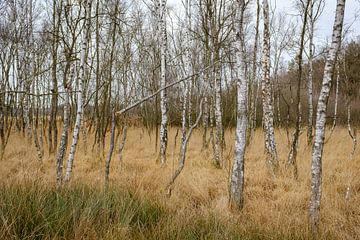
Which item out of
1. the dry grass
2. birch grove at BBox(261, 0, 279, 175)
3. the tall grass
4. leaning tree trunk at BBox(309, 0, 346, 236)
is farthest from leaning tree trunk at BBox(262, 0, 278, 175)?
the tall grass

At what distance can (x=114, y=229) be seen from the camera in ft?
8.83

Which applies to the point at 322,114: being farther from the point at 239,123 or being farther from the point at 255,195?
the point at 255,195

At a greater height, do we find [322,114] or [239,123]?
[322,114]

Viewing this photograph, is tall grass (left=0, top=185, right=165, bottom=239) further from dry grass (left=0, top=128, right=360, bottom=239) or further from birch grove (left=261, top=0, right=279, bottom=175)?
birch grove (left=261, top=0, right=279, bottom=175)

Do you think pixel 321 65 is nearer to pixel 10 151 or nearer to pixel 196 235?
pixel 10 151

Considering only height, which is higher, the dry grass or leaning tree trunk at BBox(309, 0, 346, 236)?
leaning tree trunk at BBox(309, 0, 346, 236)

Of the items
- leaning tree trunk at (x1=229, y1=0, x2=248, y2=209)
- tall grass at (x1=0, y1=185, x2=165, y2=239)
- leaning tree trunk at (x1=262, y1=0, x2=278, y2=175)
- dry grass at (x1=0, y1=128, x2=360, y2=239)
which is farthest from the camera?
leaning tree trunk at (x1=262, y1=0, x2=278, y2=175)

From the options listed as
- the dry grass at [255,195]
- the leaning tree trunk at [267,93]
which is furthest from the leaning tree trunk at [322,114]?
the leaning tree trunk at [267,93]

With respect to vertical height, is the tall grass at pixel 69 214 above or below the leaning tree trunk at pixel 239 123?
below

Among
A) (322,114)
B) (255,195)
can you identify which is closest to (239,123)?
(322,114)

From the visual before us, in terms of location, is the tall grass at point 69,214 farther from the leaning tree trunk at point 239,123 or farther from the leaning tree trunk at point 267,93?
the leaning tree trunk at point 267,93

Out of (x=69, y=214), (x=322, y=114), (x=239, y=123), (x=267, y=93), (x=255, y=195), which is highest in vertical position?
(x=267, y=93)

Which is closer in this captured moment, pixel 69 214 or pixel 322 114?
pixel 69 214

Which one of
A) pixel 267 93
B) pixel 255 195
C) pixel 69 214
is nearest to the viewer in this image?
pixel 69 214
